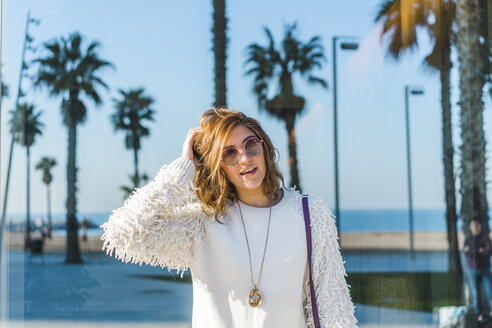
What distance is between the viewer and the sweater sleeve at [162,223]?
170cm

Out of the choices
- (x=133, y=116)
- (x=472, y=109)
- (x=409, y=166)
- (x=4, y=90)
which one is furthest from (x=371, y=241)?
(x=4, y=90)

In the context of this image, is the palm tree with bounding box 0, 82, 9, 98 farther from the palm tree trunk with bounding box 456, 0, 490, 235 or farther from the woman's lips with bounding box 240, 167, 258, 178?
the palm tree trunk with bounding box 456, 0, 490, 235

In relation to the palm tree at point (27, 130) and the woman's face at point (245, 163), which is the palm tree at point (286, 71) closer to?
the palm tree at point (27, 130)

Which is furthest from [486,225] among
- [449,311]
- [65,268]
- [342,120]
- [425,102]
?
[65,268]

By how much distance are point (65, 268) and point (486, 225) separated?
12.6ft

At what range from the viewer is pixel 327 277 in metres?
1.62

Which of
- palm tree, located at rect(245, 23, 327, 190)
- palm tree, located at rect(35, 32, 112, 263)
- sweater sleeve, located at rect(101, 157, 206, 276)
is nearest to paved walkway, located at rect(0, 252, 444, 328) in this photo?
palm tree, located at rect(35, 32, 112, 263)

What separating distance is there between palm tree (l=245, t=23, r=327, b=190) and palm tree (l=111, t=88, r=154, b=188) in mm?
1111

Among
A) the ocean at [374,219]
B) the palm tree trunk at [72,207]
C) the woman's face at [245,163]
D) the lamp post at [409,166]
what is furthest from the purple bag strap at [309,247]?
the lamp post at [409,166]

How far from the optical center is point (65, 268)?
195 inches

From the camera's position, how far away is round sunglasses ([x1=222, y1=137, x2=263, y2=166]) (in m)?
1.67

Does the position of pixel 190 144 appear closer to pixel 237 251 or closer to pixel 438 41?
pixel 237 251

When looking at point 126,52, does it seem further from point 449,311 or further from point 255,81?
point 449,311

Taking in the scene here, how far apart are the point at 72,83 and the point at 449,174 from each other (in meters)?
3.76
